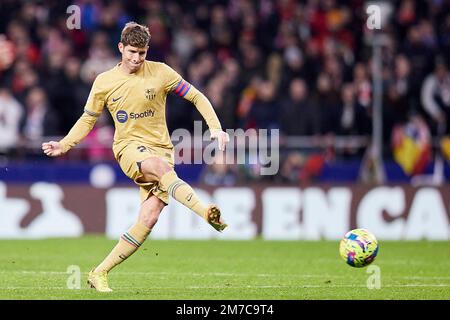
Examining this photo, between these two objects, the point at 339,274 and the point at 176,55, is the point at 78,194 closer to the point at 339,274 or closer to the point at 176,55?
the point at 176,55

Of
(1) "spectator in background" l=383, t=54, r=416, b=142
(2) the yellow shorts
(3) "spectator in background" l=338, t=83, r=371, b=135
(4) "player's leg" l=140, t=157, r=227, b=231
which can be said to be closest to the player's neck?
(2) the yellow shorts

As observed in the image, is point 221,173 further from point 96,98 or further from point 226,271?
point 96,98

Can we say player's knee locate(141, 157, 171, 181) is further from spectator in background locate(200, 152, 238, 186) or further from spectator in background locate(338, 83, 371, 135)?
spectator in background locate(338, 83, 371, 135)

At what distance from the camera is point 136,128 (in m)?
10.9

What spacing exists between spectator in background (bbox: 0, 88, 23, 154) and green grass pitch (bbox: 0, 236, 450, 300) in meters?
2.78

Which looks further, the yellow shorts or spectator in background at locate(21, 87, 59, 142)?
spectator in background at locate(21, 87, 59, 142)

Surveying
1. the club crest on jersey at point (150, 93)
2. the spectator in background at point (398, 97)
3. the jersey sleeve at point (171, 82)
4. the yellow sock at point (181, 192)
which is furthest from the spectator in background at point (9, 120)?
the yellow sock at point (181, 192)

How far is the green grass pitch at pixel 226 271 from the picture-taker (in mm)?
10695

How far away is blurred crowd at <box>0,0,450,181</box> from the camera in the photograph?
2114 cm

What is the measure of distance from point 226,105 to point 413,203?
398 centimetres

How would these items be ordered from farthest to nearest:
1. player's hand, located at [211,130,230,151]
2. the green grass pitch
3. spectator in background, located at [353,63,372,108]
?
1. spectator in background, located at [353,63,372,108]
2. the green grass pitch
3. player's hand, located at [211,130,230,151]

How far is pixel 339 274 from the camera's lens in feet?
42.8

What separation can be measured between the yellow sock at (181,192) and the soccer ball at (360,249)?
2041mm
